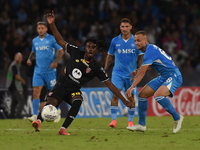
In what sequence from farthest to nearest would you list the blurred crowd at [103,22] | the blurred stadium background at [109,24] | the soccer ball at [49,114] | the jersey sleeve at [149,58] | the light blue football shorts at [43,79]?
the blurred crowd at [103,22] → the blurred stadium background at [109,24] → the light blue football shorts at [43,79] → the jersey sleeve at [149,58] → the soccer ball at [49,114]

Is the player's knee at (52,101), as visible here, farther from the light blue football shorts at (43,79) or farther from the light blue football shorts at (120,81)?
the light blue football shorts at (43,79)

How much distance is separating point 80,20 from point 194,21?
18.2ft

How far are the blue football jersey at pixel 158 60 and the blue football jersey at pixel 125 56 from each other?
171 centimetres

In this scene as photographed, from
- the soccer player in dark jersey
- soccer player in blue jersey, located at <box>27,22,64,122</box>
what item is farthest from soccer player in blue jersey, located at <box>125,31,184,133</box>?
soccer player in blue jersey, located at <box>27,22,64,122</box>

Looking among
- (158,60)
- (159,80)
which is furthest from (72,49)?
(159,80)

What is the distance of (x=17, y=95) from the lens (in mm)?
12094

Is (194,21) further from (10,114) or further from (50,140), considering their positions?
(50,140)

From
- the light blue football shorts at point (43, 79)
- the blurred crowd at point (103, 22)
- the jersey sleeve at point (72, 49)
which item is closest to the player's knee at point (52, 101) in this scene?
the jersey sleeve at point (72, 49)

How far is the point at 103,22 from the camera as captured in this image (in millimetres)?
16078

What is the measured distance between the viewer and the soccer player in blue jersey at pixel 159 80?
683cm

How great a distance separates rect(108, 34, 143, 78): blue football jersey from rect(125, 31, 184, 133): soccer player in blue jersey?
162cm

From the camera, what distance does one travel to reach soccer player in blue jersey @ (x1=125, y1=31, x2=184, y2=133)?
683 centimetres

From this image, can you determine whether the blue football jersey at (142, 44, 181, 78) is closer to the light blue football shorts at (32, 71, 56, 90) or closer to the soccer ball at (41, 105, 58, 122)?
the soccer ball at (41, 105, 58, 122)

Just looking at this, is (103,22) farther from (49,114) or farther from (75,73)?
(49,114)
